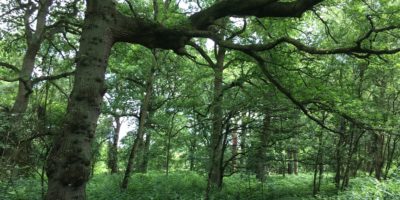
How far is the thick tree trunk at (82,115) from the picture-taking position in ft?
14.4

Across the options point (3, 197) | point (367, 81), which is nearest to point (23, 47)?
point (3, 197)

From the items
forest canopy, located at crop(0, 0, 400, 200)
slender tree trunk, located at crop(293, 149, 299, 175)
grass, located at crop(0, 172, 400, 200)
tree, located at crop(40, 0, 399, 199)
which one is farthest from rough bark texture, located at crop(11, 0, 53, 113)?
slender tree trunk, located at crop(293, 149, 299, 175)

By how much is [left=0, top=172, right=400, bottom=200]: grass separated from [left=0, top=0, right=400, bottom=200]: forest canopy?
0.08m

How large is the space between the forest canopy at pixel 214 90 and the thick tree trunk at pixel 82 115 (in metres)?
0.01

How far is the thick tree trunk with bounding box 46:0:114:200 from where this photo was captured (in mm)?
4383

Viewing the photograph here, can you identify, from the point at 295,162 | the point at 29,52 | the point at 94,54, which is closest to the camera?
the point at 94,54

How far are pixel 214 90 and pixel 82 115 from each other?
7.71m

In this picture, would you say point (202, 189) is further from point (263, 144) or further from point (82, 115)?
point (82, 115)

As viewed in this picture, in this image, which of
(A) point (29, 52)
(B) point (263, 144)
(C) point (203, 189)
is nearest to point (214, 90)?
(B) point (263, 144)

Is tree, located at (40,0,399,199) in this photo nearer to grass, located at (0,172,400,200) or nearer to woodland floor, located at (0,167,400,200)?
grass, located at (0,172,400,200)

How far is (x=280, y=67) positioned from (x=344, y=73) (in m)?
6.41

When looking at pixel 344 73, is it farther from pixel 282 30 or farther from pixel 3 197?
pixel 3 197

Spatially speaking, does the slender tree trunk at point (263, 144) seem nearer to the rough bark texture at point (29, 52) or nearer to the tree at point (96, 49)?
the tree at point (96, 49)

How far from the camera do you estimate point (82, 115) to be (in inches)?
182
